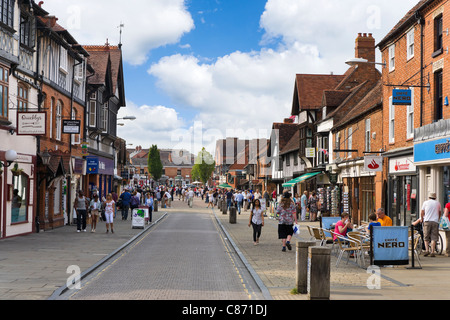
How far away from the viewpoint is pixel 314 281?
8828mm

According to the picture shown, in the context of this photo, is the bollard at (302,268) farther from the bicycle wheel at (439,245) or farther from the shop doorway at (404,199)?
the shop doorway at (404,199)

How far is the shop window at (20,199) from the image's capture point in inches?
801

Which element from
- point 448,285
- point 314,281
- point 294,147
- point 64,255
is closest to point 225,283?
point 314,281

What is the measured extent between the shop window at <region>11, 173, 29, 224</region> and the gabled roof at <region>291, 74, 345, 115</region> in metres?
24.6

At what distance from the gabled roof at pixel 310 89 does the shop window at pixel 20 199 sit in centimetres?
2458

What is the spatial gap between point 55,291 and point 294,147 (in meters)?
41.8

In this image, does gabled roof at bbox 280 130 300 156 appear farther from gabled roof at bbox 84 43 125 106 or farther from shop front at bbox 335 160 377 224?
shop front at bbox 335 160 377 224

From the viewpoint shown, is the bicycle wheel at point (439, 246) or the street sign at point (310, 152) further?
the street sign at point (310, 152)

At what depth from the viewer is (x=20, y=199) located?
21000 mm

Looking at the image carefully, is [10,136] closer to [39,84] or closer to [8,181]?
[8,181]

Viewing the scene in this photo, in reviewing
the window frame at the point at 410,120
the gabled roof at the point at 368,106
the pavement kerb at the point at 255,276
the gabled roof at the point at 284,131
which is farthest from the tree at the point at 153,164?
the pavement kerb at the point at 255,276

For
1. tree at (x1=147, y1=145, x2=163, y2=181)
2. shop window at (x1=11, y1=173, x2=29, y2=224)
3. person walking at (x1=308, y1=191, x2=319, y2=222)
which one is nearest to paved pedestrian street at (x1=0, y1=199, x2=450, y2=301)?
shop window at (x1=11, y1=173, x2=29, y2=224)

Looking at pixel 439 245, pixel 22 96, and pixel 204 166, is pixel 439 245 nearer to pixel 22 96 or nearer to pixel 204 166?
pixel 22 96

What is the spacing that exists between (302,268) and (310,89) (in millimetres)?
35041
